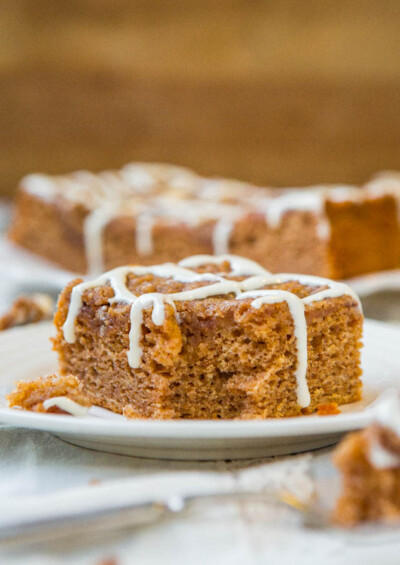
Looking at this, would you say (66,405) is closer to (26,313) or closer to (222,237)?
(26,313)

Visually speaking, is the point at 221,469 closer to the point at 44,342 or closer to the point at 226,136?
the point at 44,342

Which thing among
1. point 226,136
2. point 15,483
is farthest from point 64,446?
point 226,136

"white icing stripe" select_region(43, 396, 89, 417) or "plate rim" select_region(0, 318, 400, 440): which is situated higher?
"white icing stripe" select_region(43, 396, 89, 417)

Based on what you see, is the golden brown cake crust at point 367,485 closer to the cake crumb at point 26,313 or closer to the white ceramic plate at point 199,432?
the white ceramic plate at point 199,432

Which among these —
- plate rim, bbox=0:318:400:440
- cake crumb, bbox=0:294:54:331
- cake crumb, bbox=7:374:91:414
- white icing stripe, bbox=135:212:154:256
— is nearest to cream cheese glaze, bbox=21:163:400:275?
white icing stripe, bbox=135:212:154:256

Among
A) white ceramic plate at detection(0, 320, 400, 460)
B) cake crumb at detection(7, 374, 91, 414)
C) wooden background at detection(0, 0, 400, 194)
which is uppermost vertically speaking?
wooden background at detection(0, 0, 400, 194)

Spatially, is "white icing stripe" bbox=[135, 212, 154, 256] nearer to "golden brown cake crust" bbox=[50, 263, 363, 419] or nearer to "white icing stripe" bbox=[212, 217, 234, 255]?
"white icing stripe" bbox=[212, 217, 234, 255]

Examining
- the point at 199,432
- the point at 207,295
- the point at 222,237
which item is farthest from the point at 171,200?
the point at 199,432
